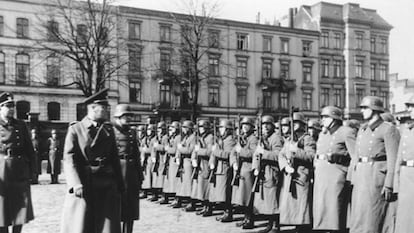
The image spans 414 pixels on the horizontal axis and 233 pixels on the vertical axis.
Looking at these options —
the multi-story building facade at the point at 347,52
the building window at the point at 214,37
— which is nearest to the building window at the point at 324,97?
the multi-story building facade at the point at 347,52

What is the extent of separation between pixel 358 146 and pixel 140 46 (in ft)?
117

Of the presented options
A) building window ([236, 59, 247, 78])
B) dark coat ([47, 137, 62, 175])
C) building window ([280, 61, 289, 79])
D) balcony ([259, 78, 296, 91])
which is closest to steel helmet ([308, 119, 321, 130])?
dark coat ([47, 137, 62, 175])

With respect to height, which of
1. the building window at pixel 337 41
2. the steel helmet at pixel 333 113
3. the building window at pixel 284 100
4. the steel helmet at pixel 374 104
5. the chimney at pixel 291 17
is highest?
the chimney at pixel 291 17

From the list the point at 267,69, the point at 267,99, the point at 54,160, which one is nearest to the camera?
the point at 54,160

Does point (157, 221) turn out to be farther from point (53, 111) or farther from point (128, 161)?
point (53, 111)

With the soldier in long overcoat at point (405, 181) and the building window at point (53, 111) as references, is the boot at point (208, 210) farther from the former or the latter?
the building window at point (53, 111)

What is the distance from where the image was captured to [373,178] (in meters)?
7.07

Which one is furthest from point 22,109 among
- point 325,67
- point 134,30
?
point 325,67

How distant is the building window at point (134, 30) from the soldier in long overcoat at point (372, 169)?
3776 cm

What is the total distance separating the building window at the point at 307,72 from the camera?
53188 mm

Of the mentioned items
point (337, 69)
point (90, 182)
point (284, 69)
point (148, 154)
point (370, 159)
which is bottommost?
point (148, 154)

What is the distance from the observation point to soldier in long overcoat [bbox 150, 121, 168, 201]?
1333cm

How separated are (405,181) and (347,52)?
52428 millimetres

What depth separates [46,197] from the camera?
50.3ft
